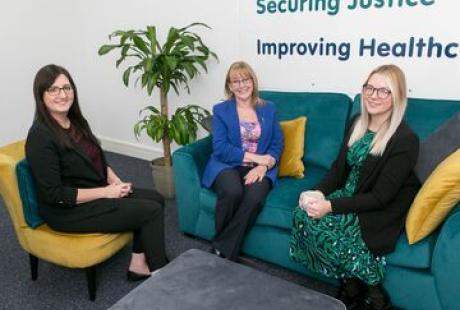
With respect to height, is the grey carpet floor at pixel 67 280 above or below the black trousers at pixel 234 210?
below

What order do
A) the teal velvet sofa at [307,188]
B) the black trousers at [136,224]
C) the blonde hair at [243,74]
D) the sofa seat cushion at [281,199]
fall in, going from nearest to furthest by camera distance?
the teal velvet sofa at [307,188]
the black trousers at [136,224]
the sofa seat cushion at [281,199]
the blonde hair at [243,74]

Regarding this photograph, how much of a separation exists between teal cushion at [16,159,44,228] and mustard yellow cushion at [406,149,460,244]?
5.88ft

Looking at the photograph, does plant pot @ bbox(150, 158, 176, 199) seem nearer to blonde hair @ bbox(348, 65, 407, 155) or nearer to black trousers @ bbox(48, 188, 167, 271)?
black trousers @ bbox(48, 188, 167, 271)

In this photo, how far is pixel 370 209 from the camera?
180 centimetres

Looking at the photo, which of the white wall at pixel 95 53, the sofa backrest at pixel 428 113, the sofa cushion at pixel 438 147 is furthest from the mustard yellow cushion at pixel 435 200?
the white wall at pixel 95 53

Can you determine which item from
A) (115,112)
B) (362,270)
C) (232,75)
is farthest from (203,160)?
(115,112)

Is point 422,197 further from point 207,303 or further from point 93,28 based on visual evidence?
point 93,28

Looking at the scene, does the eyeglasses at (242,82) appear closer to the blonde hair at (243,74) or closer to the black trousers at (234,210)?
the blonde hair at (243,74)

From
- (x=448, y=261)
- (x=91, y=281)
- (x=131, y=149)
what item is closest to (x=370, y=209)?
(x=448, y=261)

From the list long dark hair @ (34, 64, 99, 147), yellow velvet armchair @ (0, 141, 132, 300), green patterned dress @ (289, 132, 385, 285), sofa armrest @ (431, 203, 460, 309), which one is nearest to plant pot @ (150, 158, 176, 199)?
yellow velvet armchair @ (0, 141, 132, 300)

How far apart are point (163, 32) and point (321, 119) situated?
1.79 metres

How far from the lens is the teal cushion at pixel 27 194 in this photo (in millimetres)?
1882

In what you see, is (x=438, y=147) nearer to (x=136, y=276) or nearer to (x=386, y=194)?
(x=386, y=194)

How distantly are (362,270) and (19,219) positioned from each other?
168 centimetres
